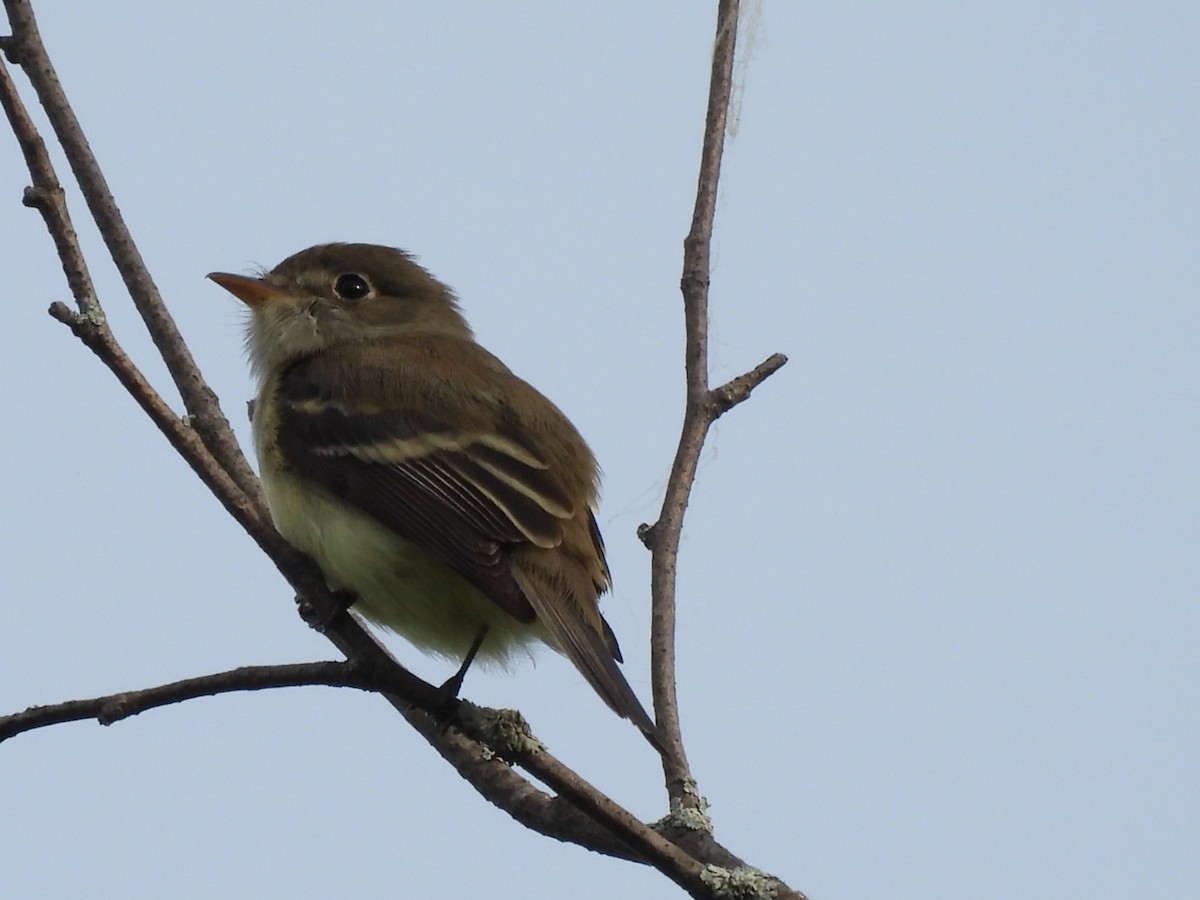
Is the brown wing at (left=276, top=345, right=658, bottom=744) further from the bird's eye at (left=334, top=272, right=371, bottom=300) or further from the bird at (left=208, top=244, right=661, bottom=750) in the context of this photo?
the bird's eye at (left=334, top=272, right=371, bottom=300)

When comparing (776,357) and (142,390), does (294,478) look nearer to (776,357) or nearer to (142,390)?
(142,390)

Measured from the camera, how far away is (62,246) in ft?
13.3

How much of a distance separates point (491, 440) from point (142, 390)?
1368mm

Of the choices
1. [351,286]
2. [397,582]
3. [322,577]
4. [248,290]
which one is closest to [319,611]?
[322,577]

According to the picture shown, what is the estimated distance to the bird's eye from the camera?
20.5 ft

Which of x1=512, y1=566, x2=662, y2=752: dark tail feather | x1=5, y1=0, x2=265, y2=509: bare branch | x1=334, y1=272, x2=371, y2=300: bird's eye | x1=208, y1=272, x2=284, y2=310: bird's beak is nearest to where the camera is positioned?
x1=512, y1=566, x2=662, y2=752: dark tail feather

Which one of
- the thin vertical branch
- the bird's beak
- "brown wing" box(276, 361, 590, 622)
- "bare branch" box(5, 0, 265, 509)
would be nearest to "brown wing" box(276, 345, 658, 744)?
"brown wing" box(276, 361, 590, 622)

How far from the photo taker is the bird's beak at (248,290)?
5953 mm

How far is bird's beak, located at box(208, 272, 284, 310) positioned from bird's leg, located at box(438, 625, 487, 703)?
1849 millimetres

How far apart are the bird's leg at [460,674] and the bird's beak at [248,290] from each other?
185cm

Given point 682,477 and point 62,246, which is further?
point 682,477

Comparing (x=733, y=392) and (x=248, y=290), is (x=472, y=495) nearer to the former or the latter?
(x=733, y=392)

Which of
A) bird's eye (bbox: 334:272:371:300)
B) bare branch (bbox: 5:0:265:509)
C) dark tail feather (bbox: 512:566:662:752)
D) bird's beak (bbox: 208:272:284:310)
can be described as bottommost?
dark tail feather (bbox: 512:566:662:752)

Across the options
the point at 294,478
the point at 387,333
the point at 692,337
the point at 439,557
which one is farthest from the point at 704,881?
the point at 387,333
